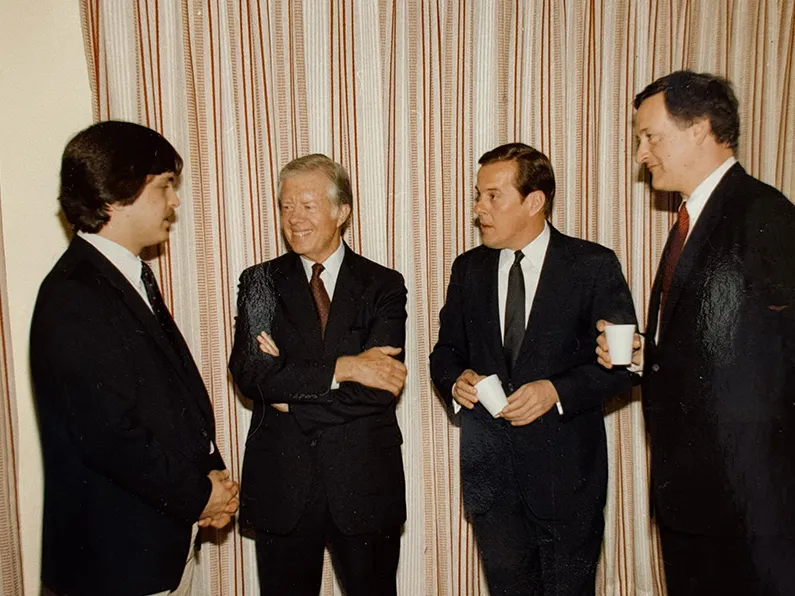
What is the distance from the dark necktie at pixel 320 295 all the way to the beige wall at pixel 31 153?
37.5 inches

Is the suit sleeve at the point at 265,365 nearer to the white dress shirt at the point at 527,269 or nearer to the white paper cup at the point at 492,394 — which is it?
the white paper cup at the point at 492,394

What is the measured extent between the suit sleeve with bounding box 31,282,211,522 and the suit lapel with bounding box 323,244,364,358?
0.69m

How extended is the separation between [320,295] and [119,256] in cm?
69

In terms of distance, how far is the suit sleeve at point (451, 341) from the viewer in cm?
259

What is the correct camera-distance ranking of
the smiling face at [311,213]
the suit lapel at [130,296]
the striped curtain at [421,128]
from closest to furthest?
the suit lapel at [130,296]
the smiling face at [311,213]
the striped curtain at [421,128]

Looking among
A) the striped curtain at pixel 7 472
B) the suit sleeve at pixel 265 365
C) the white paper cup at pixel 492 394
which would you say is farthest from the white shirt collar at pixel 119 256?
the white paper cup at pixel 492 394

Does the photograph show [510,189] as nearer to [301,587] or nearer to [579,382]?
[579,382]

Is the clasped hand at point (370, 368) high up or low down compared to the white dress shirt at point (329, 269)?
down

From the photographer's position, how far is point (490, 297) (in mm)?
2551

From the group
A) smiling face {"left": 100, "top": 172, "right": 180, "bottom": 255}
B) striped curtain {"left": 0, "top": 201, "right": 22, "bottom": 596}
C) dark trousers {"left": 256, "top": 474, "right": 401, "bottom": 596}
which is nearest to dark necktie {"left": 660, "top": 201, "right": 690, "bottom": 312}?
dark trousers {"left": 256, "top": 474, "right": 401, "bottom": 596}

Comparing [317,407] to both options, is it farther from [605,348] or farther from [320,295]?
[605,348]

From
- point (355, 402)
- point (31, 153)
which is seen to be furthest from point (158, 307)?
point (31, 153)

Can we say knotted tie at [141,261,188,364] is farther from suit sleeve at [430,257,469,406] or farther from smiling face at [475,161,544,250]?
smiling face at [475,161,544,250]

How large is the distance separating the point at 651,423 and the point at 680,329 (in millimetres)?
333
